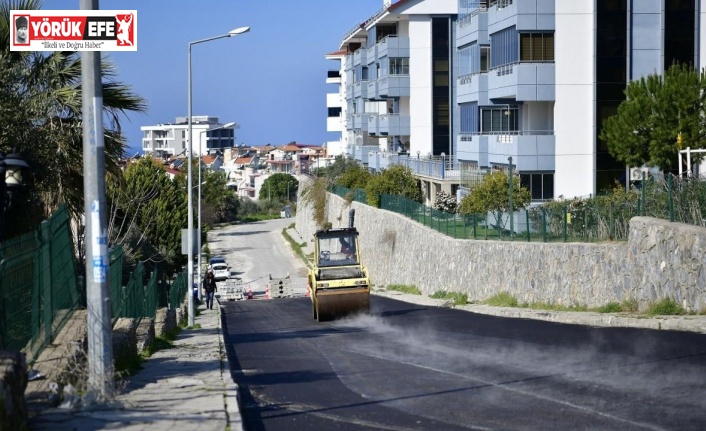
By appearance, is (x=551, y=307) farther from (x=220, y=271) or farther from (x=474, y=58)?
(x=220, y=271)

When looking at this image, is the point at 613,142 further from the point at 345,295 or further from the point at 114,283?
the point at 114,283

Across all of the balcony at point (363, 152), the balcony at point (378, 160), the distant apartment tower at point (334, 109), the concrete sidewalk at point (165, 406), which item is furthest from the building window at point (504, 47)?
the distant apartment tower at point (334, 109)

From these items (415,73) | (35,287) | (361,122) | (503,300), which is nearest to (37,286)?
(35,287)

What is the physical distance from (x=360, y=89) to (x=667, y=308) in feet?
208

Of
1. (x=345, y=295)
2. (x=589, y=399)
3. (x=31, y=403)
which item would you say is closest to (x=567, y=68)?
(x=345, y=295)

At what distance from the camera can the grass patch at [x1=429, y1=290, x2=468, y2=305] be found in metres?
34.1

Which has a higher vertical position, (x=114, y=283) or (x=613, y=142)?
(x=613, y=142)

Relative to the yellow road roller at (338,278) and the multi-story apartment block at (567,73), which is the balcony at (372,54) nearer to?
the multi-story apartment block at (567,73)

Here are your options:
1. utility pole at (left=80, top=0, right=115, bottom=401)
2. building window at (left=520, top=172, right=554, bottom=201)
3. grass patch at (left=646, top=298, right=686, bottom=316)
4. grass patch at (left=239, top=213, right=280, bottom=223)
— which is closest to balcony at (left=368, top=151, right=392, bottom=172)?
building window at (left=520, top=172, right=554, bottom=201)

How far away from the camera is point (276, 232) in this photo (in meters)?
114

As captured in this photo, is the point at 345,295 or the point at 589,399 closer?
the point at 589,399

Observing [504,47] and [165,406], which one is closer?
[165,406]

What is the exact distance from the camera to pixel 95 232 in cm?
1094

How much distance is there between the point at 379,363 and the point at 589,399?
17.5 feet
